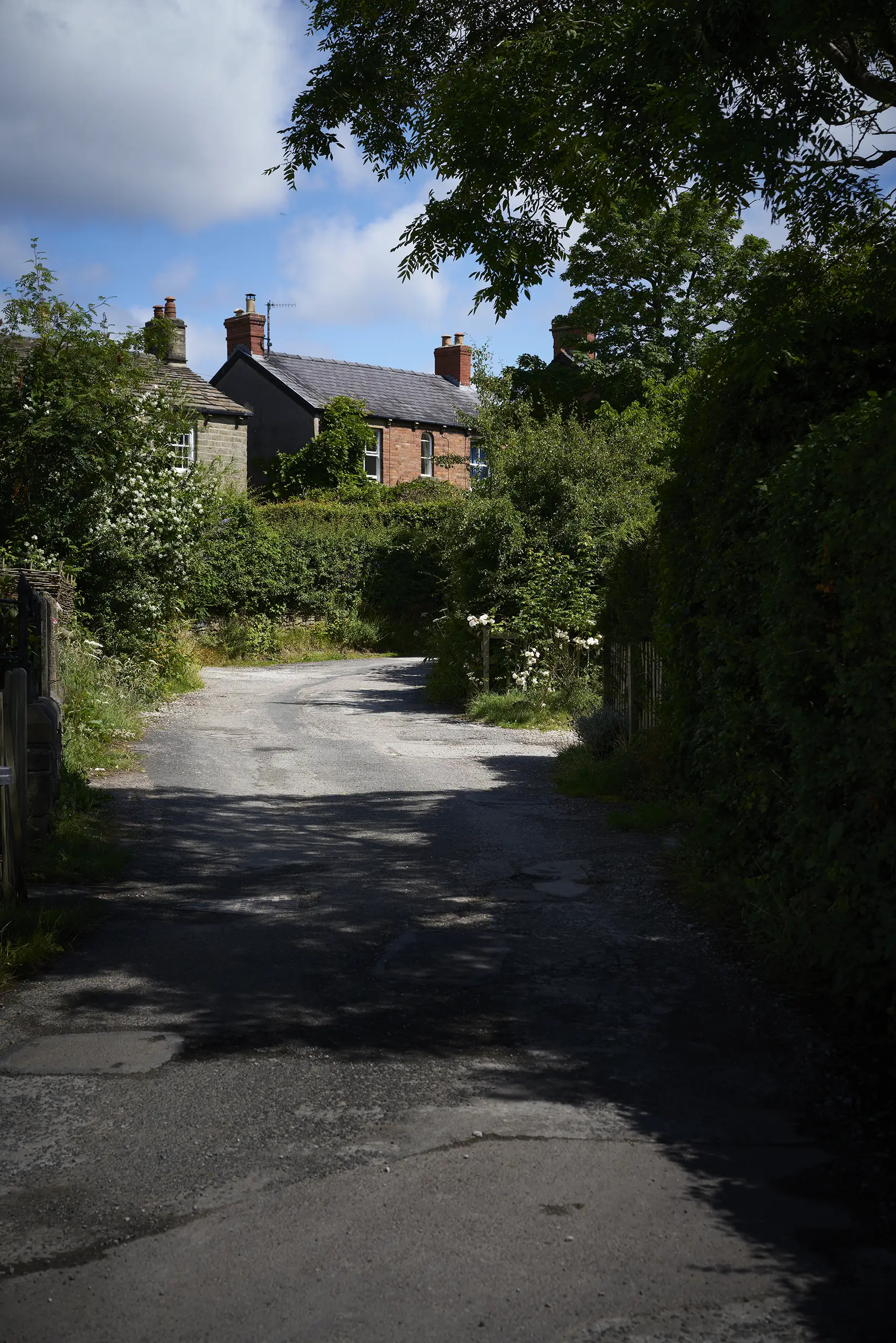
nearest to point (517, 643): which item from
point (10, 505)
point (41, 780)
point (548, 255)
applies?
point (10, 505)

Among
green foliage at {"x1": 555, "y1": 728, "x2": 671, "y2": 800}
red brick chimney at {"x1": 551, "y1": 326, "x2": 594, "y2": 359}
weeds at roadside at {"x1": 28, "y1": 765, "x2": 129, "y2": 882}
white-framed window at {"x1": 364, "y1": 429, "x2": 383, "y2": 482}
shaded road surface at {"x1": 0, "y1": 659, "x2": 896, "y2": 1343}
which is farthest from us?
white-framed window at {"x1": 364, "y1": 429, "x2": 383, "y2": 482}

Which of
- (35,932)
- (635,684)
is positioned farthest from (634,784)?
(35,932)

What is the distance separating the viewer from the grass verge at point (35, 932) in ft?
18.6

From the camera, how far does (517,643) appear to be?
19.0 metres

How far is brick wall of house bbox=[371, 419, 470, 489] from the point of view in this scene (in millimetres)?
46312

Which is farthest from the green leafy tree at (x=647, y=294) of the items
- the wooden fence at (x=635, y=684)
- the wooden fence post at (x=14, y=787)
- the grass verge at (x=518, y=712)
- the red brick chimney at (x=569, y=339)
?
the wooden fence post at (x=14, y=787)

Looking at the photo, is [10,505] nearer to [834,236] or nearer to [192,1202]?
[834,236]

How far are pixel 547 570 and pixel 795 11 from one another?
13134 mm

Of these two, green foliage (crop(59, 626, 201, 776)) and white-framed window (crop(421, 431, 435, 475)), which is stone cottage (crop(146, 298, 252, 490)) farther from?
green foliage (crop(59, 626, 201, 776))

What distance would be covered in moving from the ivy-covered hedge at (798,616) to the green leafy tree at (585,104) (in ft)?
2.69

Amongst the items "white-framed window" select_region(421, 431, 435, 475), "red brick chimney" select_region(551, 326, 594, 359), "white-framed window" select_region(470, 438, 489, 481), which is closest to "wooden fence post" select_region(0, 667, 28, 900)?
"white-framed window" select_region(470, 438, 489, 481)

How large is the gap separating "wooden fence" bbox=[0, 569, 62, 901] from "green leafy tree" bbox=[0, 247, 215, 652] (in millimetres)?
5168

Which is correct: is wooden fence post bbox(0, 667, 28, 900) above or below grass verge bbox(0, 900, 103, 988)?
above

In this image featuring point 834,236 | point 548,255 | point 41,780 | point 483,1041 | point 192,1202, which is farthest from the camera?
point 548,255
